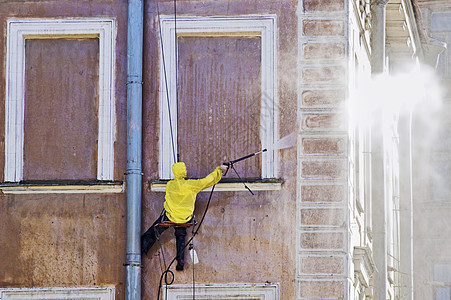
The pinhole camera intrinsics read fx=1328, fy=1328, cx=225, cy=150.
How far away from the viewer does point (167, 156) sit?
19578 millimetres

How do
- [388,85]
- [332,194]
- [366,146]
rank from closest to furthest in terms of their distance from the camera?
[332,194] < [366,146] < [388,85]

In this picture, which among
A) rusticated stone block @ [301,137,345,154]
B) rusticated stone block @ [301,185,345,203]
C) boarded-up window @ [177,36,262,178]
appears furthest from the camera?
boarded-up window @ [177,36,262,178]

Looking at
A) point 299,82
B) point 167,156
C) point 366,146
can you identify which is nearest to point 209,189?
point 167,156

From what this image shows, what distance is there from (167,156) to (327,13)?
10.4 feet

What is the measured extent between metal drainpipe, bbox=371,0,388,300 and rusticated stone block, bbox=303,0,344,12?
4.01 m

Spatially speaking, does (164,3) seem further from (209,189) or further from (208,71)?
(209,189)

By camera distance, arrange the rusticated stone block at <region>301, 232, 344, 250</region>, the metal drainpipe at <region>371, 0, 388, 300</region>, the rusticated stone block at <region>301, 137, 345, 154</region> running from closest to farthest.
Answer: the rusticated stone block at <region>301, 232, 344, 250</region> → the rusticated stone block at <region>301, 137, 345, 154</region> → the metal drainpipe at <region>371, 0, 388, 300</region>

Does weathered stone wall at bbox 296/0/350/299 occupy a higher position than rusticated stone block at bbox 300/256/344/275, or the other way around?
weathered stone wall at bbox 296/0/350/299

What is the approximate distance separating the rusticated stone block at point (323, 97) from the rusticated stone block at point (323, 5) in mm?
1231

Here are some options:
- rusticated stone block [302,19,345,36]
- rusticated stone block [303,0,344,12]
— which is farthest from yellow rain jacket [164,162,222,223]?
rusticated stone block [303,0,344,12]

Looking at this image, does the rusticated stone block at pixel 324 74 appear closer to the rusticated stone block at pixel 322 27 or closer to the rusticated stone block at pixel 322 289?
the rusticated stone block at pixel 322 27

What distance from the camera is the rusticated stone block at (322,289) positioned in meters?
19.1

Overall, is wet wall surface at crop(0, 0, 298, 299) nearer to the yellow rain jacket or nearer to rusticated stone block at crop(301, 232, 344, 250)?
rusticated stone block at crop(301, 232, 344, 250)

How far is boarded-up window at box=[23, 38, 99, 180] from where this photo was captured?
1972cm
